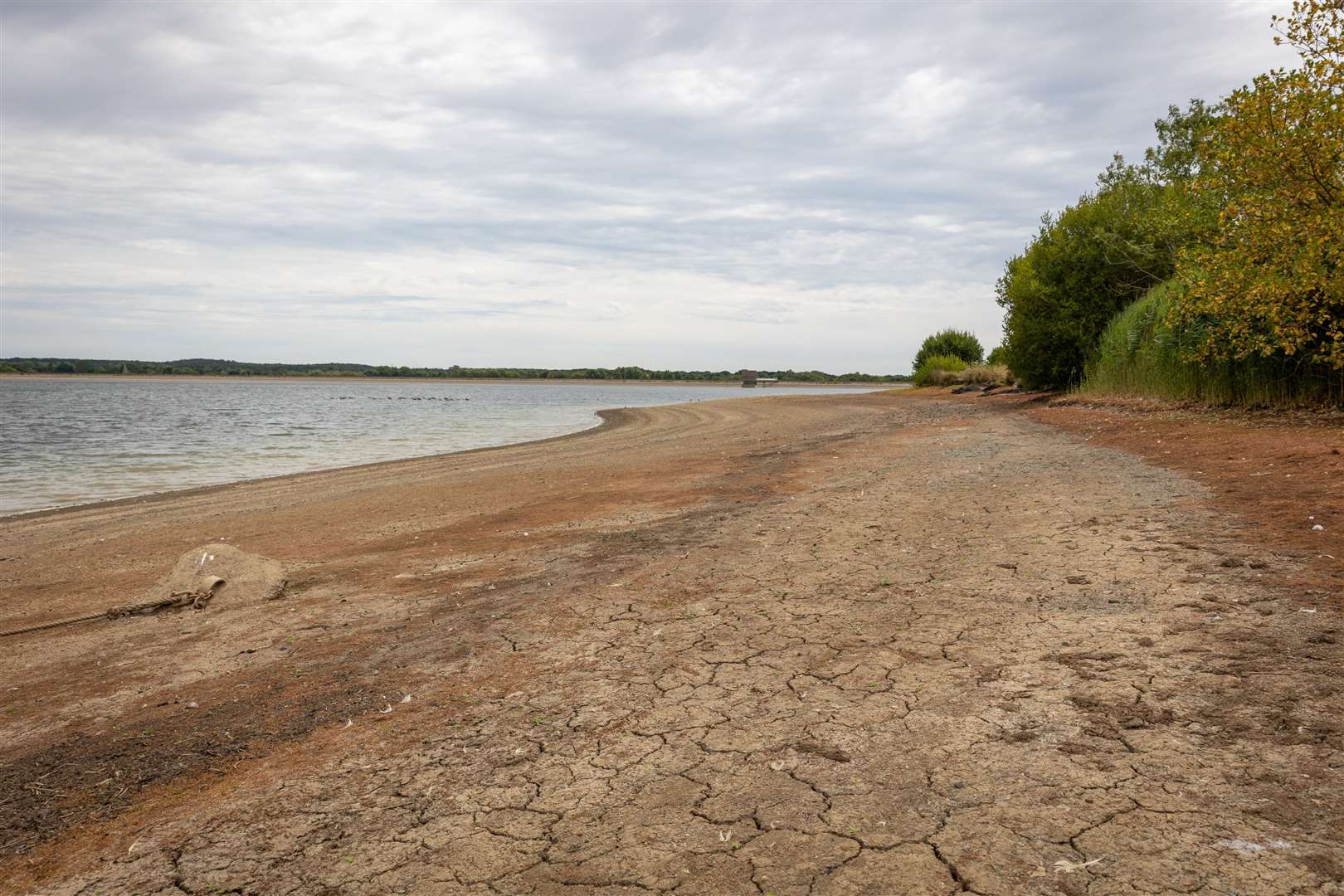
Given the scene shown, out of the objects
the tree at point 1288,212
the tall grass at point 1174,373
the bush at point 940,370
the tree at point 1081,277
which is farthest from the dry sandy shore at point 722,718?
the bush at point 940,370

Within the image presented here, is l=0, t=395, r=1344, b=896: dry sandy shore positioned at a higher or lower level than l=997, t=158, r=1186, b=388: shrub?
lower

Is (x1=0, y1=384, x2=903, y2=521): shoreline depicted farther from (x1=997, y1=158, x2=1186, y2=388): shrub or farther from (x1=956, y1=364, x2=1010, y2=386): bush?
(x1=956, y1=364, x2=1010, y2=386): bush

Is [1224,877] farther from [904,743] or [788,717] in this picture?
[788,717]

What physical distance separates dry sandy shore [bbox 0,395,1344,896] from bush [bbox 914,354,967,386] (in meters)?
50.7

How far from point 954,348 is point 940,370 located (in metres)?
7.94

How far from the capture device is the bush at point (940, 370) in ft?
185

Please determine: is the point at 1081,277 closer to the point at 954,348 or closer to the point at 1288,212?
the point at 1288,212

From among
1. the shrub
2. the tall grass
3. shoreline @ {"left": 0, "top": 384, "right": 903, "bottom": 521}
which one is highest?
the shrub

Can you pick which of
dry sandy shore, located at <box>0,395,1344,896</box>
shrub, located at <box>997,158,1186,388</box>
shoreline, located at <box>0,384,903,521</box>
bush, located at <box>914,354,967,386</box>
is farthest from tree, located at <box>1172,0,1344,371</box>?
bush, located at <box>914,354,967,386</box>

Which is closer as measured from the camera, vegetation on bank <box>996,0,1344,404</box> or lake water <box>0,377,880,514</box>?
vegetation on bank <box>996,0,1344,404</box>

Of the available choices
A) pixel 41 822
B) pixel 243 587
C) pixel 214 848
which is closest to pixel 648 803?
pixel 214 848

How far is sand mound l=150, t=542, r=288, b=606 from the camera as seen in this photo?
21.8ft

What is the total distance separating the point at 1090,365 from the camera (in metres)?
26.6

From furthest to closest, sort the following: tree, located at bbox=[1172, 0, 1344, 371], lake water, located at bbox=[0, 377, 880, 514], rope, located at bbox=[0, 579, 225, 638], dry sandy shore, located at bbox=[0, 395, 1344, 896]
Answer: lake water, located at bbox=[0, 377, 880, 514]
tree, located at bbox=[1172, 0, 1344, 371]
rope, located at bbox=[0, 579, 225, 638]
dry sandy shore, located at bbox=[0, 395, 1344, 896]
